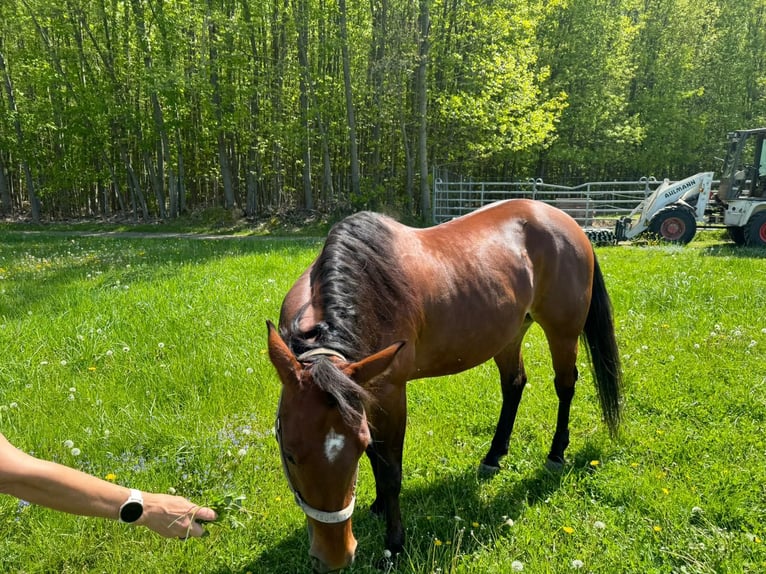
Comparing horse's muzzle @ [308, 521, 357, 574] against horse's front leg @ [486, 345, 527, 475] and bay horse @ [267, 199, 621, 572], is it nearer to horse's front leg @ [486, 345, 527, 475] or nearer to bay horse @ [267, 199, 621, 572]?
bay horse @ [267, 199, 621, 572]

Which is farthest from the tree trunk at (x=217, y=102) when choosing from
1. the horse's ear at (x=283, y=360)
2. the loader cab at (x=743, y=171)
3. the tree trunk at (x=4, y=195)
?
the horse's ear at (x=283, y=360)

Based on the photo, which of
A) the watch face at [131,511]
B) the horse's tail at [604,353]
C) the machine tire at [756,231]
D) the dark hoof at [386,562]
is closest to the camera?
the watch face at [131,511]

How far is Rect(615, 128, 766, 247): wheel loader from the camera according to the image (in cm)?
1291

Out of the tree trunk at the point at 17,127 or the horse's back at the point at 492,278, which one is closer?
the horse's back at the point at 492,278

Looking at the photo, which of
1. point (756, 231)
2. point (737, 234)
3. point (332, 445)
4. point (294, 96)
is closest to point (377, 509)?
point (332, 445)

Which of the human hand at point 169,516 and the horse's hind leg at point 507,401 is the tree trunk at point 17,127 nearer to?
the horse's hind leg at point 507,401

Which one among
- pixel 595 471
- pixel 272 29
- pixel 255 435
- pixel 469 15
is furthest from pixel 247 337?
pixel 272 29

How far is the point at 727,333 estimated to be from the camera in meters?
5.25

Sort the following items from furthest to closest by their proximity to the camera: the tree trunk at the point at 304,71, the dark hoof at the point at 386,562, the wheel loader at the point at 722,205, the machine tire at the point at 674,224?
the tree trunk at the point at 304,71
the machine tire at the point at 674,224
the wheel loader at the point at 722,205
the dark hoof at the point at 386,562

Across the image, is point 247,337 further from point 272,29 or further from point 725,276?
point 272,29

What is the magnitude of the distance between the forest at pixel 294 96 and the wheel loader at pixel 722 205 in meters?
5.84

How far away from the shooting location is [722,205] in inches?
594

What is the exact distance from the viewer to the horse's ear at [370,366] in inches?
70.6

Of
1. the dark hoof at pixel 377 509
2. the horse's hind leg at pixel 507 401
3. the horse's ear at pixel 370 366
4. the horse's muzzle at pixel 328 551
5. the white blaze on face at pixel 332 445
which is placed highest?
the horse's ear at pixel 370 366
